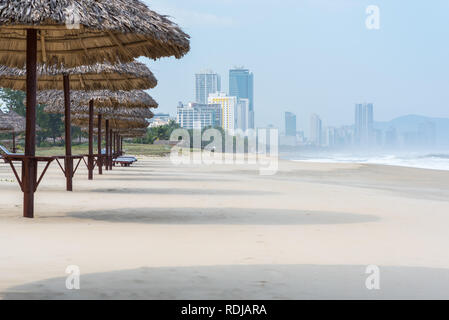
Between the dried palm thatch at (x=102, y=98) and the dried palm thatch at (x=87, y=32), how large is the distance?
5.21 metres

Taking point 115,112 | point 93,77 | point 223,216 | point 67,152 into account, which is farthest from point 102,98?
point 223,216

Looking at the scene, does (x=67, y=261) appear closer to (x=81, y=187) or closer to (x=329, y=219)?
(x=329, y=219)

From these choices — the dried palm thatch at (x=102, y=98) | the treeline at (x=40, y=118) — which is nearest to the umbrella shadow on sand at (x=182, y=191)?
the dried palm thatch at (x=102, y=98)

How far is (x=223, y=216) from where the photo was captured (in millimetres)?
7754

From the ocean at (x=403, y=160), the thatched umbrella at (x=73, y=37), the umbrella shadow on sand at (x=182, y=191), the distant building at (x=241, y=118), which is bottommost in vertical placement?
the ocean at (x=403, y=160)

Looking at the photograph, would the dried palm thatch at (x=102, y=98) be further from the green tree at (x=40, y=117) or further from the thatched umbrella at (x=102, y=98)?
the green tree at (x=40, y=117)

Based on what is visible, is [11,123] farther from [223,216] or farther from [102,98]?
[223,216]

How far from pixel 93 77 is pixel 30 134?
4.46 meters

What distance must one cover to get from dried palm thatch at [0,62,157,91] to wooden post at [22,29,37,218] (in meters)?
2.72

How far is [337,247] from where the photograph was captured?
5492mm

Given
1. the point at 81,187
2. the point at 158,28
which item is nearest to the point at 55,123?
the point at 81,187

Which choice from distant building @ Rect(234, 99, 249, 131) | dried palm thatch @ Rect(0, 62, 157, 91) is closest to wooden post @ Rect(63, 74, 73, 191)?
dried palm thatch @ Rect(0, 62, 157, 91)

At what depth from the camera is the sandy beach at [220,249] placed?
3818mm
